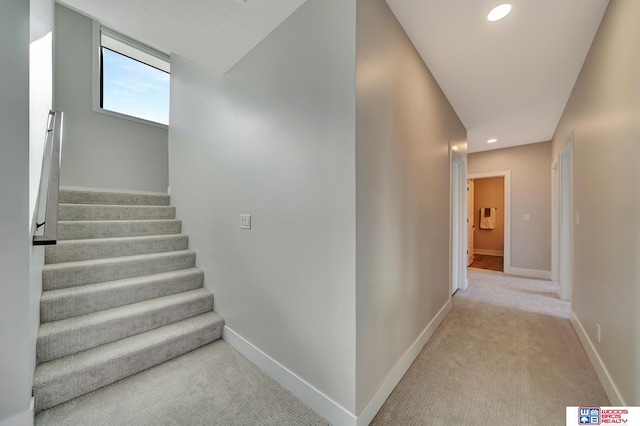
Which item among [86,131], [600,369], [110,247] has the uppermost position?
[86,131]

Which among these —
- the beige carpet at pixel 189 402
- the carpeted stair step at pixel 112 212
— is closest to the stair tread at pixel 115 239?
the carpeted stair step at pixel 112 212

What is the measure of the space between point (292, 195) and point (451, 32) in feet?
5.75

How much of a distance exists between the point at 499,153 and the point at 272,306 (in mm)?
5560

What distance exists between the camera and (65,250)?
2150 millimetres

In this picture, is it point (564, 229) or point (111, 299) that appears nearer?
point (111, 299)

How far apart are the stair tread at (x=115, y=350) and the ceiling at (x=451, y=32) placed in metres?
2.30

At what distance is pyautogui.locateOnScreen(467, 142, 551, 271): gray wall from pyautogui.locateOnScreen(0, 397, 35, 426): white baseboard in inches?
256

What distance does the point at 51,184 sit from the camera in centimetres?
144

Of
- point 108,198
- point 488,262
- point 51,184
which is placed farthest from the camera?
point 488,262

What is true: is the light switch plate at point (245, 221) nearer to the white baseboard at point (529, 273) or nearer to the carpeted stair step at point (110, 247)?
the carpeted stair step at point (110, 247)

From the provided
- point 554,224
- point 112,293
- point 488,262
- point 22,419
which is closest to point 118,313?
point 112,293

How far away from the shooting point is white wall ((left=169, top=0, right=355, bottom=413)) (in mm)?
1380

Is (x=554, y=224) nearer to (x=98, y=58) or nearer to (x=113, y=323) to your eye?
(x=113, y=323)

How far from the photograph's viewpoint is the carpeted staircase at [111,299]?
163 centimetres
